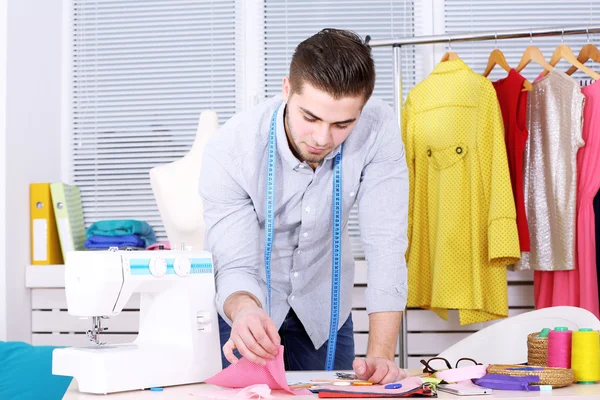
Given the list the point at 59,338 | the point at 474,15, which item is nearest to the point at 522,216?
the point at 474,15

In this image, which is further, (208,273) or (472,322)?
(472,322)

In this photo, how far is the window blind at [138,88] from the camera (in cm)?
425

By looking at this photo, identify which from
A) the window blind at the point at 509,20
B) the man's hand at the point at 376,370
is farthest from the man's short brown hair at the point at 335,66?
the window blind at the point at 509,20

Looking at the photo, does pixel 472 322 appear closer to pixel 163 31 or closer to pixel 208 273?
pixel 208 273

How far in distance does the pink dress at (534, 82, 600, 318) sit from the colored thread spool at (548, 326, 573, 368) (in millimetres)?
1477

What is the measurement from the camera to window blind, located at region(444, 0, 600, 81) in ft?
13.4

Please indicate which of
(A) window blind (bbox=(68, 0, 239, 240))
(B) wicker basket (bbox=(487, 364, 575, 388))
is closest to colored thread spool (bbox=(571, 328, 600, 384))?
(B) wicker basket (bbox=(487, 364, 575, 388))

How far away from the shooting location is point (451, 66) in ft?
11.6

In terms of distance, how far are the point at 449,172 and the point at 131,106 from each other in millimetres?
1795

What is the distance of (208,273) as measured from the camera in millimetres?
1872

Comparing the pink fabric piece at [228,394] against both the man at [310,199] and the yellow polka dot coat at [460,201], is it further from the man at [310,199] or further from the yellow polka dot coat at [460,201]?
the yellow polka dot coat at [460,201]

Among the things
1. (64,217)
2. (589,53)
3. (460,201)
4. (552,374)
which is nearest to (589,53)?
(589,53)

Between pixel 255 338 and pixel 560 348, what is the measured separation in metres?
0.73

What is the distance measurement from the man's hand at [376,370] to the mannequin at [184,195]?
1.79 m
